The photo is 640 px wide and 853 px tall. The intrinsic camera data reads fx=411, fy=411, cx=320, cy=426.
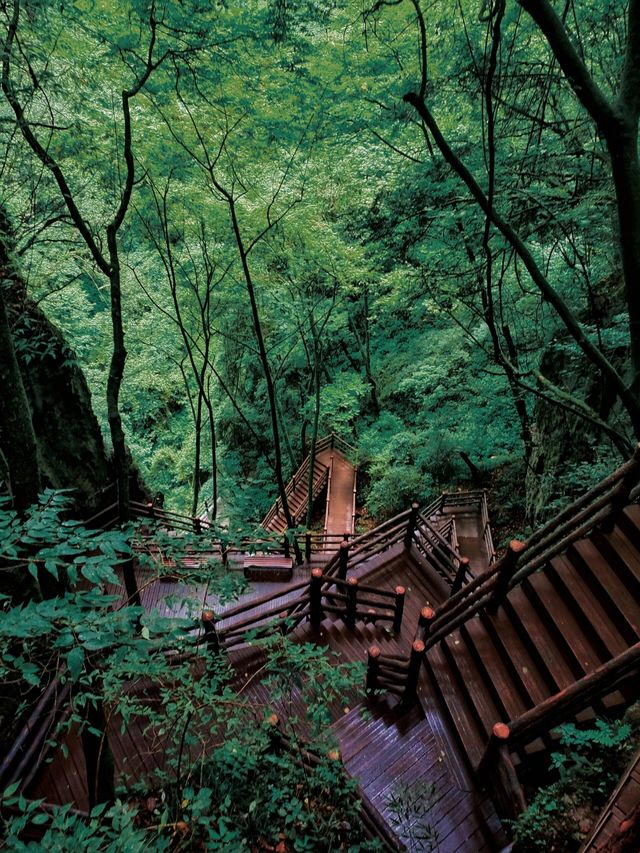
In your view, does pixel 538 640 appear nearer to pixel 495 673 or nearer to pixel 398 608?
pixel 495 673

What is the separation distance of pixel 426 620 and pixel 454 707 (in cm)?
88

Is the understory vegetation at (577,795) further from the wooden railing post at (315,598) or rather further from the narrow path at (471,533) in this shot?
the narrow path at (471,533)

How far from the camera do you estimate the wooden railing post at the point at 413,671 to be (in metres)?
4.44

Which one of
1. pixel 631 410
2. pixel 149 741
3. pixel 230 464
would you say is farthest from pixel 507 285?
pixel 230 464

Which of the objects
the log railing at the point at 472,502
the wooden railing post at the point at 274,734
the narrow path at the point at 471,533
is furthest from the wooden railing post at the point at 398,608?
the log railing at the point at 472,502

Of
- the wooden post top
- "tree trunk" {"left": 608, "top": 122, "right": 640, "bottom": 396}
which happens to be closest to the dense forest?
"tree trunk" {"left": 608, "top": 122, "right": 640, "bottom": 396}

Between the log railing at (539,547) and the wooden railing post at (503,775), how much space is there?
1.17 metres

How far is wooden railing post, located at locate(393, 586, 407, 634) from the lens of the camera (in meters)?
5.77

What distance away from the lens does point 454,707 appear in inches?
177

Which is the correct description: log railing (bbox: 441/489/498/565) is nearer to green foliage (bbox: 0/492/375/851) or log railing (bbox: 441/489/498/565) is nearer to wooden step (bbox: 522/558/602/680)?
wooden step (bbox: 522/558/602/680)

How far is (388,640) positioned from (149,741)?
3.39 m

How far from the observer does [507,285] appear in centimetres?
973

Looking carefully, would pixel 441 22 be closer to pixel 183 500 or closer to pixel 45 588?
pixel 45 588

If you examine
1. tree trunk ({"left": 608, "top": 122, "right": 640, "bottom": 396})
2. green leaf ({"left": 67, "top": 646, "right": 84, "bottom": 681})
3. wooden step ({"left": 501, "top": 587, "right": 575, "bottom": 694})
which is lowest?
wooden step ({"left": 501, "top": 587, "right": 575, "bottom": 694})
